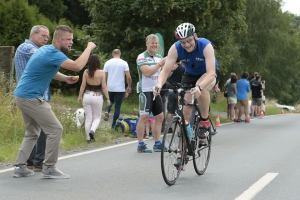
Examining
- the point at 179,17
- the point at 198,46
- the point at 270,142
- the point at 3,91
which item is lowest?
the point at 270,142

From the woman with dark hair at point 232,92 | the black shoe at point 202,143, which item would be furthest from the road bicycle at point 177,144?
the woman with dark hair at point 232,92

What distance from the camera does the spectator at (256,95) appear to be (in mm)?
25938

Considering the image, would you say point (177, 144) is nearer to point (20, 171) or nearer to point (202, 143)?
point (202, 143)

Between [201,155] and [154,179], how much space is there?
0.82 m

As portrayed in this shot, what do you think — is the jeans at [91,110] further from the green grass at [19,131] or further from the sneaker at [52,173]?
the sneaker at [52,173]

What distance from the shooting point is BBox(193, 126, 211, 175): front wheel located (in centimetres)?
802

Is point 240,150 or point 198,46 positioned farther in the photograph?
point 240,150

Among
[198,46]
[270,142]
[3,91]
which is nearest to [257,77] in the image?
[270,142]

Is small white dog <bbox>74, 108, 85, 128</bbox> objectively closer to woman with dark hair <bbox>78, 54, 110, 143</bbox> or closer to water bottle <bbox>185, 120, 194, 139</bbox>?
woman with dark hair <bbox>78, 54, 110, 143</bbox>

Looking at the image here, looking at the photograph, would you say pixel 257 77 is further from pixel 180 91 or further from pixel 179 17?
pixel 180 91

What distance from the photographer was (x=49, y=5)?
39469 millimetres

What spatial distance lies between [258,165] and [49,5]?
105 feet

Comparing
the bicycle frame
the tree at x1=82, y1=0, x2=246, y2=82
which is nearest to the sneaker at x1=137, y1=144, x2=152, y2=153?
the bicycle frame

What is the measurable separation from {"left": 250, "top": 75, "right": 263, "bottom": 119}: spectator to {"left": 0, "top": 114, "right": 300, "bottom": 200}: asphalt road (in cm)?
1457
